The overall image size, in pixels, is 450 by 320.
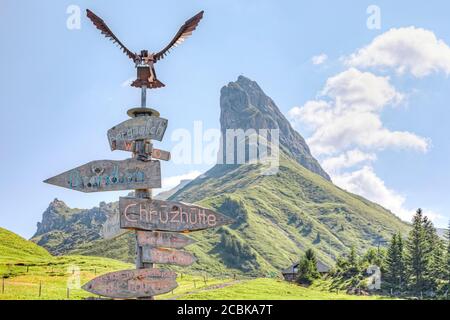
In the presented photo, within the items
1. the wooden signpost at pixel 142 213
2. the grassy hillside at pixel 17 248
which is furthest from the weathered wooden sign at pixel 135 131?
the grassy hillside at pixel 17 248

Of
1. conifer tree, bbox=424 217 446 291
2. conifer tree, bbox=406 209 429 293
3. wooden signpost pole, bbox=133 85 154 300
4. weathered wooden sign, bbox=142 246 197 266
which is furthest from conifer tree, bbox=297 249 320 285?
wooden signpost pole, bbox=133 85 154 300

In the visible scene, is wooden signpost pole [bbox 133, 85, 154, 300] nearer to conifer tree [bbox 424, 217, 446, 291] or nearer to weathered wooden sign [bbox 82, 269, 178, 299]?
weathered wooden sign [bbox 82, 269, 178, 299]

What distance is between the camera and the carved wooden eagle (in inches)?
463

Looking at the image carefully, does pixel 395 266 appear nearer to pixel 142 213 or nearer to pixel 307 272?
pixel 307 272

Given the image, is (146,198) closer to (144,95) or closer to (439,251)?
(144,95)

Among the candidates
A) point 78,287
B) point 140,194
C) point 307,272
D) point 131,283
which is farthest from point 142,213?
point 307,272

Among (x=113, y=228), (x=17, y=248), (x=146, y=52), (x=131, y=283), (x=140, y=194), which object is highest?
(x=146, y=52)

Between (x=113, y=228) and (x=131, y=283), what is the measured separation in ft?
4.56

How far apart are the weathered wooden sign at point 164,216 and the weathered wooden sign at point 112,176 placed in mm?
428

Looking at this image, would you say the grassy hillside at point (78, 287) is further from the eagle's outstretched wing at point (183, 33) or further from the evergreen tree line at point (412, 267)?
the eagle's outstretched wing at point (183, 33)

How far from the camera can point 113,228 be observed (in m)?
11.1

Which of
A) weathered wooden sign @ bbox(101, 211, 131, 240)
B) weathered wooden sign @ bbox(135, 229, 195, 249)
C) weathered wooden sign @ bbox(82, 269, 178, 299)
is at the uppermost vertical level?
weathered wooden sign @ bbox(101, 211, 131, 240)
